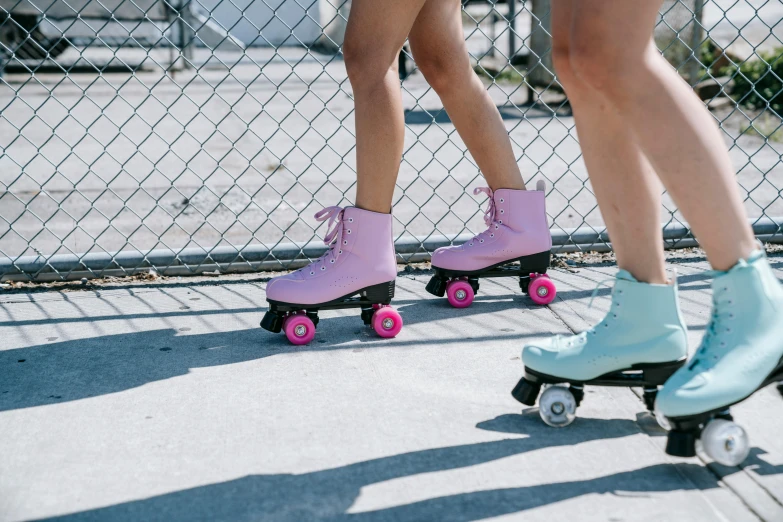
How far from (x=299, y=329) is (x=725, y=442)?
134 cm

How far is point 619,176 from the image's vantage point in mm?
2057

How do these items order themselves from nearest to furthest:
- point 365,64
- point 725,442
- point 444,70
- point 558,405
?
point 725,442 → point 558,405 → point 365,64 → point 444,70

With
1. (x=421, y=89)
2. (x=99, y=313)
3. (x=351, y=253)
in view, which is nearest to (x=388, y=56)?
(x=351, y=253)

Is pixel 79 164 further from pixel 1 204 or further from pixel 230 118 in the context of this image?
pixel 230 118

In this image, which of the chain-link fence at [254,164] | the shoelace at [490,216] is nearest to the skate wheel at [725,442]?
the shoelace at [490,216]

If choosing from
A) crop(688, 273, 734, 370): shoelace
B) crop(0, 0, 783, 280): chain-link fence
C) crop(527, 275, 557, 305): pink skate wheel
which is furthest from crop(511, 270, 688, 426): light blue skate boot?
crop(0, 0, 783, 280): chain-link fence

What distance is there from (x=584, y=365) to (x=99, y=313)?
5.96ft

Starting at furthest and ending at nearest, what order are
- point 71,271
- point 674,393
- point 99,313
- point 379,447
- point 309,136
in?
point 309,136, point 71,271, point 99,313, point 379,447, point 674,393

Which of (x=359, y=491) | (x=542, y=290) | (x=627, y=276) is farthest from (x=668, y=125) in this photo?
(x=542, y=290)

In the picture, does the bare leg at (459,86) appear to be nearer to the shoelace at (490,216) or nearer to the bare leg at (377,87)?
the shoelace at (490,216)

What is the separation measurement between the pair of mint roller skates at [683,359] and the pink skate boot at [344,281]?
77cm

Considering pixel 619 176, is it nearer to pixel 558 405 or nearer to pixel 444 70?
pixel 558 405

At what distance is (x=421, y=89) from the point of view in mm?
10016

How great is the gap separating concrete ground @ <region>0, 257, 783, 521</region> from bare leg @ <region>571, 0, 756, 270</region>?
0.49 m
